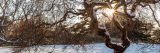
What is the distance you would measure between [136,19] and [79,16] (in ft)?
7.46

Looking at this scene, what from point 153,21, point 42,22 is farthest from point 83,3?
point 153,21

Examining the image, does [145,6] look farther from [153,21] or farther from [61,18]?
[61,18]

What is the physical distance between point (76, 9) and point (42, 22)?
135 centimetres

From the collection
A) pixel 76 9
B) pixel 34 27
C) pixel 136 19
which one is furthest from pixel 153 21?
pixel 34 27

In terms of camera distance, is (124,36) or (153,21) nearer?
(124,36)

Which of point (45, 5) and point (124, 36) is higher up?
point (45, 5)

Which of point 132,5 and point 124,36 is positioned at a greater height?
point 132,5

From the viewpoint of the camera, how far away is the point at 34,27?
59.8 ft

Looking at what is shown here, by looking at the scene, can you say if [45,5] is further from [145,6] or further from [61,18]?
[145,6]

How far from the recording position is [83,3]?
1777 cm

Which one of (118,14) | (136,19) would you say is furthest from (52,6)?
(136,19)

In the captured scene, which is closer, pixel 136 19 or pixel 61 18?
pixel 61 18

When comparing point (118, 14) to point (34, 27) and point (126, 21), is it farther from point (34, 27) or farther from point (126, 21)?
point (34, 27)

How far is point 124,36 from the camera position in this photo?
18.4 metres
